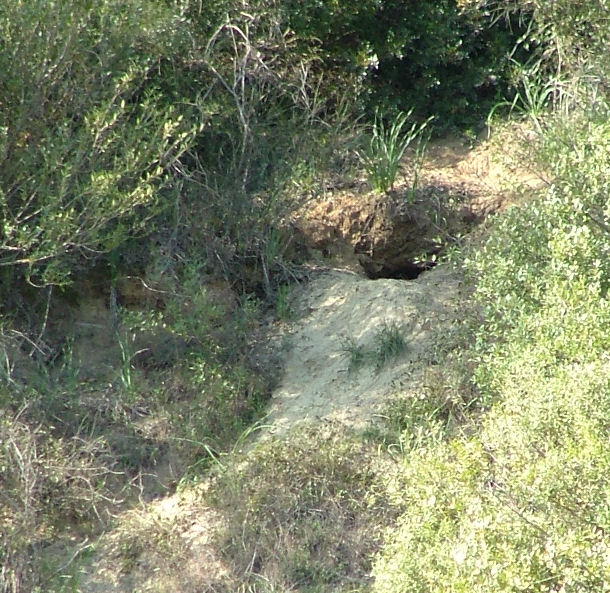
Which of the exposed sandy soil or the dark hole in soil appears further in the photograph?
the dark hole in soil

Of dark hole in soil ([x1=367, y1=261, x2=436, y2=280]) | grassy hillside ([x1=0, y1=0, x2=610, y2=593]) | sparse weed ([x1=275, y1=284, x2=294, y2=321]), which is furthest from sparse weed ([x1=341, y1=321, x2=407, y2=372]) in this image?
dark hole in soil ([x1=367, y1=261, x2=436, y2=280])

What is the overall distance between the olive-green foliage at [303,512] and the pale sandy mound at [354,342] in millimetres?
399

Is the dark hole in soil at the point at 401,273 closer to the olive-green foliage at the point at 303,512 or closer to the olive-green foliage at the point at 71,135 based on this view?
the olive-green foliage at the point at 71,135

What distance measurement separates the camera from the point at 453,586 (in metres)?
4.70

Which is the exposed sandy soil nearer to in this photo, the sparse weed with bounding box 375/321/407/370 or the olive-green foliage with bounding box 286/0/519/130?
the sparse weed with bounding box 375/321/407/370

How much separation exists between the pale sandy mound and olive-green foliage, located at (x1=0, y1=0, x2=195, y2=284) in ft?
4.46

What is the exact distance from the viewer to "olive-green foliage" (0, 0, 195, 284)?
659cm

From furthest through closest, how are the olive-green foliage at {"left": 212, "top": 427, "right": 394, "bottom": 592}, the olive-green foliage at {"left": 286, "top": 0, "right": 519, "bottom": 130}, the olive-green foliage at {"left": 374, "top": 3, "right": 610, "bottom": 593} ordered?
the olive-green foliage at {"left": 286, "top": 0, "right": 519, "bottom": 130}
the olive-green foliage at {"left": 212, "top": 427, "right": 394, "bottom": 592}
the olive-green foliage at {"left": 374, "top": 3, "right": 610, "bottom": 593}

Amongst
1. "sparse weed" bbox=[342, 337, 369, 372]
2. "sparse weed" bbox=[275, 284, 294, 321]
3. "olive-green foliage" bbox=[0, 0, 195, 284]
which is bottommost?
"sparse weed" bbox=[342, 337, 369, 372]

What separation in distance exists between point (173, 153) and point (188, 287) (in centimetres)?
98

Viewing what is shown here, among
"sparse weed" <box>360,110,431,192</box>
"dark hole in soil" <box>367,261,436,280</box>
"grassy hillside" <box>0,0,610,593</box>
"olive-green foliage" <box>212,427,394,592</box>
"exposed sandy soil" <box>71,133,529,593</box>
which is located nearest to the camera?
"grassy hillside" <box>0,0,610,593</box>

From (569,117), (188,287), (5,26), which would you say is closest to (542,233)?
(569,117)

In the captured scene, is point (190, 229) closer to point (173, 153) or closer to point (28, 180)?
point (173, 153)

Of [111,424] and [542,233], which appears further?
[111,424]
